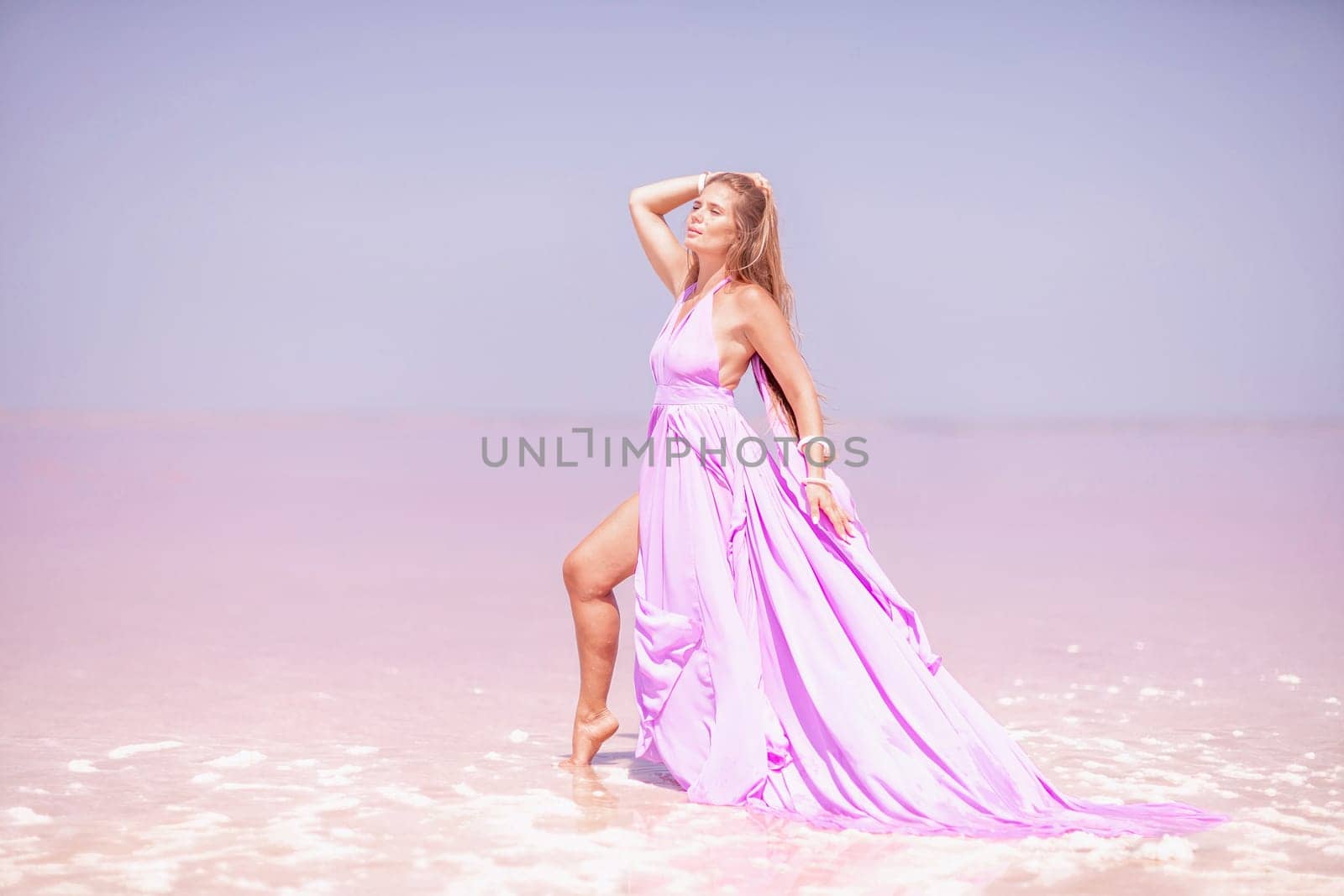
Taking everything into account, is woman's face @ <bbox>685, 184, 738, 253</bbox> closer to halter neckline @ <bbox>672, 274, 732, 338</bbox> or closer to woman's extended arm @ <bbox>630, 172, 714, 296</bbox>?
halter neckline @ <bbox>672, 274, 732, 338</bbox>

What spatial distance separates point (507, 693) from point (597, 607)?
3.87 feet

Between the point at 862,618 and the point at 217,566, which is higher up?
the point at 862,618

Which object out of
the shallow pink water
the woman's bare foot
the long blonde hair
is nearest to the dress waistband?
the long blonde hair

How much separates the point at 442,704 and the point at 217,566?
334cm

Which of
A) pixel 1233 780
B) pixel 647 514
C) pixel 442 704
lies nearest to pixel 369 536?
pixel 442 704

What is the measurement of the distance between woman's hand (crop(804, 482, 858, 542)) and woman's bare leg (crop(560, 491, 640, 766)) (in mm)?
462

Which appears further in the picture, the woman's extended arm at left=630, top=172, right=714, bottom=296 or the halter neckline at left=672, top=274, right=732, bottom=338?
the woman's extended arm at left=630, top=172, right=714, bottom=296

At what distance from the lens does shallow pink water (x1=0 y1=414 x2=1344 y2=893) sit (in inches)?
106

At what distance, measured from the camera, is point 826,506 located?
10.7 feet

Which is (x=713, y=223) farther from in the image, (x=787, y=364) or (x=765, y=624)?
(x=765, y=624)

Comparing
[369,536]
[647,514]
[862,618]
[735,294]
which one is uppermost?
[735,294]

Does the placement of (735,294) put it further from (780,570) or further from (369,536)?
(369,536)

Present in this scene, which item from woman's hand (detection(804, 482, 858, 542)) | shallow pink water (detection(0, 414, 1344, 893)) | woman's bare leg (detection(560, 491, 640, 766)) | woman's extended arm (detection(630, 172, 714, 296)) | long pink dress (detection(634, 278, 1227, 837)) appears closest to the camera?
shallow pink water (detection(0, 414, 1344, 893))

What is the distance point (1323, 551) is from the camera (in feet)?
26.1
